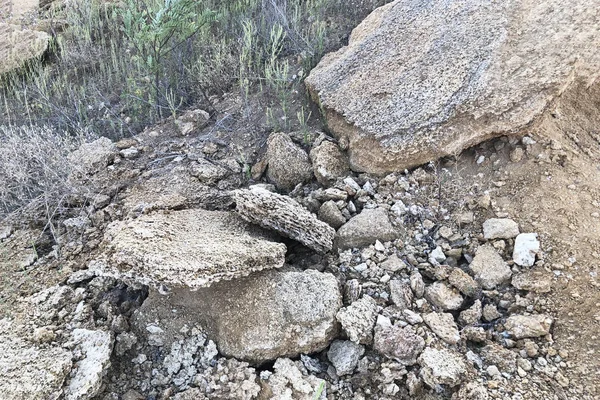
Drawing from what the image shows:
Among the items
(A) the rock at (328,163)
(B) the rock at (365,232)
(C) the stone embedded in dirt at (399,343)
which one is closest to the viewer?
(C) the stone embedded in dirt at (399,343)

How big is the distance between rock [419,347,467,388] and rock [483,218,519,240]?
2.12 ft

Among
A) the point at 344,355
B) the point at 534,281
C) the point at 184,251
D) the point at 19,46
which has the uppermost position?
the point at 184,251

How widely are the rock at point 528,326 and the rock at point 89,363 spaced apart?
1.71 metres

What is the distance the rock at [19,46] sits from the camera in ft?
14.4

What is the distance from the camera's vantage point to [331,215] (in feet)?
8.23

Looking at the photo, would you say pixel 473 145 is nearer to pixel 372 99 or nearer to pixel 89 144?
pixel 372 99

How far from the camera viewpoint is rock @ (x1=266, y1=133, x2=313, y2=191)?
9.38 ft

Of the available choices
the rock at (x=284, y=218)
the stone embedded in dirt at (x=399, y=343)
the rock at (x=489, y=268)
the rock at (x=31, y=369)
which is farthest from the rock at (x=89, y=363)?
the rock at (x=489, y=268)

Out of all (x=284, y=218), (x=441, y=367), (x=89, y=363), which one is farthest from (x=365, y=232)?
(x=89, y=363)

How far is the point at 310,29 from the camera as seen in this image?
157 inches

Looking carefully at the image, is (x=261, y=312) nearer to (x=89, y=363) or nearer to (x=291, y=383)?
(x=291, y=383)

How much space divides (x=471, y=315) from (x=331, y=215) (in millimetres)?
823

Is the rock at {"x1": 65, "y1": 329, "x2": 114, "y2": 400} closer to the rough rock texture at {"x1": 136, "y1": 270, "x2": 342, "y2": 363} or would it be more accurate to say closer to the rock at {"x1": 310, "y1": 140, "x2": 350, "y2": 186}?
the rough rock texture at {"x1": 136, "y1": 270, "x2": 342, "y2": 363}

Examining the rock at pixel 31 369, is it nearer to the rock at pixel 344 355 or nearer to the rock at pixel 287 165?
the rock at pixel 344 355
